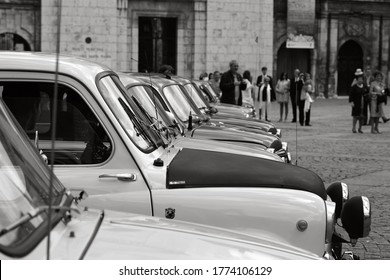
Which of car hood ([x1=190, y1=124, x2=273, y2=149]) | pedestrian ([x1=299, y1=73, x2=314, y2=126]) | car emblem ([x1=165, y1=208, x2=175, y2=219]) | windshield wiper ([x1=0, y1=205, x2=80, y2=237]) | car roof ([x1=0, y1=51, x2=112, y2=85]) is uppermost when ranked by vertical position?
car roof ([x1=0, y1=51, x2=112, y2=85])

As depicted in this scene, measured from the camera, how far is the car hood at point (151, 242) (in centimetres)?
288

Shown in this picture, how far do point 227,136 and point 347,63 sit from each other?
131 ft

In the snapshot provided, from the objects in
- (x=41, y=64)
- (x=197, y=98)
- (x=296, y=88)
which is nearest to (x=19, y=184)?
(x=41, y=64)

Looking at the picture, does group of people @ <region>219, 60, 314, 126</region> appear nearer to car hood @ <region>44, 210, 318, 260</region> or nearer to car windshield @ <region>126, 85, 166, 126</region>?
car windshield @ <region>126, 85, 166, 126</region>

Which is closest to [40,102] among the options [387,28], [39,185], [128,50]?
[39,185]

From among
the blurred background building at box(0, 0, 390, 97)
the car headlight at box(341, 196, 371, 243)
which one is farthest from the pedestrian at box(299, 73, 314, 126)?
the car headlight at box(341, 196, 371, 243)

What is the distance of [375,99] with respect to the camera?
26.1 meters

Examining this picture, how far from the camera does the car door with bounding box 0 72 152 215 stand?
18.0 feet

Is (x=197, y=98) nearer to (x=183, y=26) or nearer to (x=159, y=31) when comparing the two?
(x=183, y=26)

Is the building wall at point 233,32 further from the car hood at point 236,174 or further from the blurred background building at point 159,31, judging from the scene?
the car hood at point 236,174

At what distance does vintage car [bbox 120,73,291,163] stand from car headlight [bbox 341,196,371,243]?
9.91 feet

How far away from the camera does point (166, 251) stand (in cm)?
298

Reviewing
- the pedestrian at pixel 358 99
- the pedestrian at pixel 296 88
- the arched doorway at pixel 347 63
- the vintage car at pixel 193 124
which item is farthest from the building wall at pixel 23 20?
the vintage car at pixel 193 124
